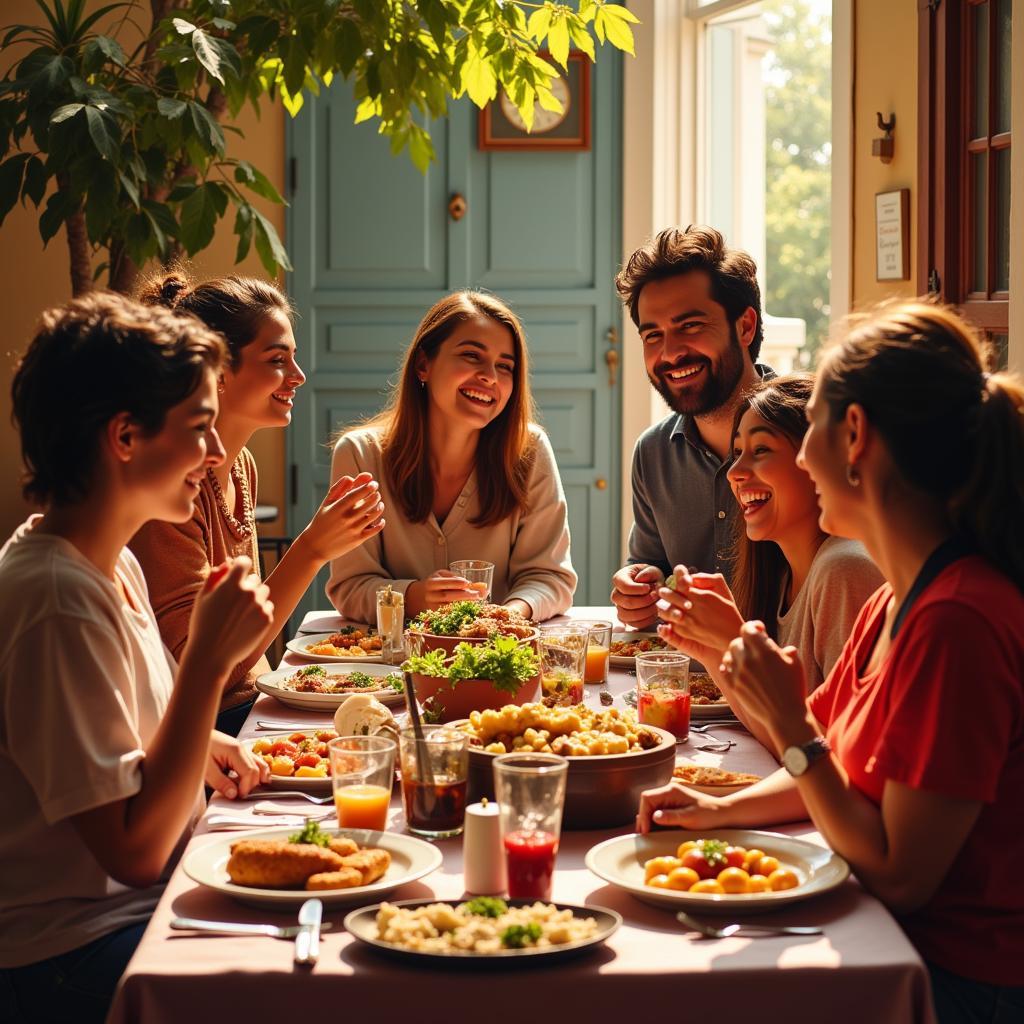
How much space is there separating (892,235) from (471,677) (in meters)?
2.69

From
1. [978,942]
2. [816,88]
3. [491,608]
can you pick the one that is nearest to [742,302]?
[491,608]

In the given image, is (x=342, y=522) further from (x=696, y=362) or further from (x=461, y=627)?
(x=696, y=362)

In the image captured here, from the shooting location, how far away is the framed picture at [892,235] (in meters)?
4.11

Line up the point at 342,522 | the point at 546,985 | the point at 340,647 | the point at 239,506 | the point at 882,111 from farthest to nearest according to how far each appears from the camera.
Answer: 1. the point at 882,111
2. the point at 239,506
3. the point at 340,647
4. the point at 342,522
5. the point at 546,985

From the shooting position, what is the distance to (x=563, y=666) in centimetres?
221

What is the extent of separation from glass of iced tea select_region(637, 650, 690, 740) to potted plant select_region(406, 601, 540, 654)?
0.22 meters

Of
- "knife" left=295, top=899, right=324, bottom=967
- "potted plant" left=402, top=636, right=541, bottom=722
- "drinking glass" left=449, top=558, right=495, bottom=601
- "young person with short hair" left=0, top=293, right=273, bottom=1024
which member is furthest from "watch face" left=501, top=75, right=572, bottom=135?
"knife" left=295, top=899, right=324, bottom=967

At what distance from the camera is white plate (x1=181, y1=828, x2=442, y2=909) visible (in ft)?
4.79

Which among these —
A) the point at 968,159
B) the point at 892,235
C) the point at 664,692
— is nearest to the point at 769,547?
the point at 664,692

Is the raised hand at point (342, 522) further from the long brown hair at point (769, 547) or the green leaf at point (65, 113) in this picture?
the green leaf at point (65, 113)

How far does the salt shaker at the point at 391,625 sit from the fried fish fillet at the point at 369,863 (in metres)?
1.14

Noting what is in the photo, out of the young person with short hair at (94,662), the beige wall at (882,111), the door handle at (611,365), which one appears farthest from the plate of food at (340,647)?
the door handle at (611,365)

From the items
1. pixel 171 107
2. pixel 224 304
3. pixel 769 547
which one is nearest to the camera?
pixel 769 547

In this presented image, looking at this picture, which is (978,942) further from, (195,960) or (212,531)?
(212,531)
